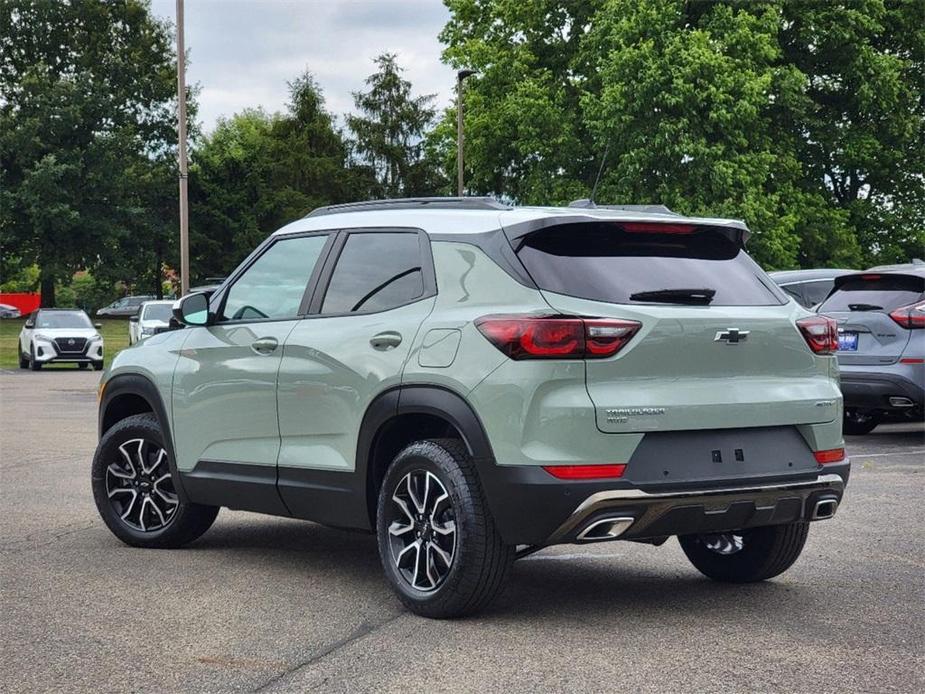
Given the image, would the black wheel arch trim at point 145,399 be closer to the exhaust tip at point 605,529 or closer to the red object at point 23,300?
the exhaust tip at point 605,529

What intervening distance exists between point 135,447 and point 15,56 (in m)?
62.0

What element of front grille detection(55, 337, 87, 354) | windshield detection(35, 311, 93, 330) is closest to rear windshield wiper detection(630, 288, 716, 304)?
front grille detection(55, 337, 87, 354)

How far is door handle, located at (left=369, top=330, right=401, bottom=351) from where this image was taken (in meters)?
5.94

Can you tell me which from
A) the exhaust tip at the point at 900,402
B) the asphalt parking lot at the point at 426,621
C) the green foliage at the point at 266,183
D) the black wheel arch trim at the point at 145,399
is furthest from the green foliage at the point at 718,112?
the black wheel arch trim at the point at 145,399

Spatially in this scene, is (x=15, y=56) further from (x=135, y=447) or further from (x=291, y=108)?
(x=135, y=447)

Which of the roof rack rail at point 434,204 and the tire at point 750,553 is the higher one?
the roof rack rail at point 434,204

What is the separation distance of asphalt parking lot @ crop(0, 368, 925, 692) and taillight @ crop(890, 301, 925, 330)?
15.4 ft

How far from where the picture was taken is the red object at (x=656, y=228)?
228 inches

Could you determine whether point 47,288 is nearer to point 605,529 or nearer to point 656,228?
point 656,228

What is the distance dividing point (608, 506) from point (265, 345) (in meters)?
2.23

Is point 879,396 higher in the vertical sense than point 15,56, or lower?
lower

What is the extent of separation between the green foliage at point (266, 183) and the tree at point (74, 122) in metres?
4.35

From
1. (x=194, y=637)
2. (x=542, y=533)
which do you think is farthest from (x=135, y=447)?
(x=542, y=533)

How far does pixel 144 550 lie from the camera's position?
758 cm
